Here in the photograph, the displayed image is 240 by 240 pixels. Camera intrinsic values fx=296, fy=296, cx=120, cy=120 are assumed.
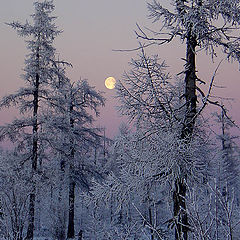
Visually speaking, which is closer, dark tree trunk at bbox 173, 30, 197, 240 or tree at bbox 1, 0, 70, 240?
dark tree trunk at bbox 173, 30, 197, 240

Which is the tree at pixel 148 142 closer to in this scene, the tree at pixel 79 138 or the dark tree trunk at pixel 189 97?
the dark tree trunk at pixel 189 97

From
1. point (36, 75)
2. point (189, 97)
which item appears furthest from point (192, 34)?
point (36, 75)

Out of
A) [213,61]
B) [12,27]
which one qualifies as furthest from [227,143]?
[213,61]

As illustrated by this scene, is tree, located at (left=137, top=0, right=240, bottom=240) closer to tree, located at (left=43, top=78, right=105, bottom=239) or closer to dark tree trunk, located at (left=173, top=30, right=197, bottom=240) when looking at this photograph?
dark tree trunk, located at (left=173, top=30, right=197, bottom=240)

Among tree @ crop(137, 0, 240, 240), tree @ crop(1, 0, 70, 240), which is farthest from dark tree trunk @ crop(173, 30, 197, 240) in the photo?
tree @ crop(1, 0, 70, 240)

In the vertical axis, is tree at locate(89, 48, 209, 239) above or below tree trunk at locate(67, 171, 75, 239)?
above

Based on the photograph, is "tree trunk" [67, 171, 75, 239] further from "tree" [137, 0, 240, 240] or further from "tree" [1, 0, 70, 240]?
"tree" [137, 0, 240, 240]

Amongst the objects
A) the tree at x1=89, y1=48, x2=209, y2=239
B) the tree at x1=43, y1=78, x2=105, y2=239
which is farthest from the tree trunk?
the tree at x1=89, y1=48, x2=209, y2=239

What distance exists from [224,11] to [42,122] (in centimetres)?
1007

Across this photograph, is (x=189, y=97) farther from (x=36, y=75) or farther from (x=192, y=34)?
(x=36, y=75)

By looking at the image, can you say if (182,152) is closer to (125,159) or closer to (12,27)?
(125,159)

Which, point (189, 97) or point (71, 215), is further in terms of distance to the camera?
point (71, 215)

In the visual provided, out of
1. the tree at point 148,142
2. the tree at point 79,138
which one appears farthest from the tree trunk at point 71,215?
the tree at point 148,142

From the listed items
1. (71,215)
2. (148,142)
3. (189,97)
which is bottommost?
(71,215)
